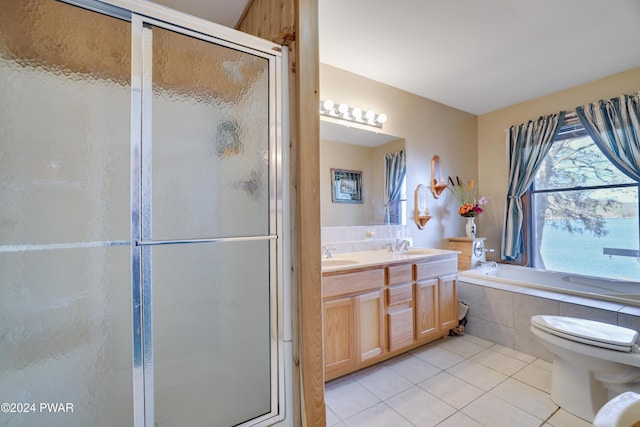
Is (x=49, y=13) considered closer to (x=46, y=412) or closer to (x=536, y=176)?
(x=46, y=412)

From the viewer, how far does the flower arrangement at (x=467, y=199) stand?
122 inches

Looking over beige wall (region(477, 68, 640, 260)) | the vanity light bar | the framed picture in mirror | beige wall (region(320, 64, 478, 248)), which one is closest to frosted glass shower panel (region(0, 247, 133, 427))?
the framed picture in mirror

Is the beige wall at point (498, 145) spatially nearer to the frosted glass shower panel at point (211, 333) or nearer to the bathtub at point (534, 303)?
the bathtub at point (534, 303)

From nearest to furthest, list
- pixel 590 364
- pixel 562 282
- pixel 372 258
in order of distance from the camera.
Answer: pixel 590 364
pixel 372 258
pixel 562 282

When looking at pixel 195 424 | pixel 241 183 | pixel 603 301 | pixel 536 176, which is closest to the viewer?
pixel 195 424


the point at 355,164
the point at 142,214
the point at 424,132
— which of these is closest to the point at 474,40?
the point at 424,132

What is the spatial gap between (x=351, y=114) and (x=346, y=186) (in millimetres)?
689

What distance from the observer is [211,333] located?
1117 millimetres

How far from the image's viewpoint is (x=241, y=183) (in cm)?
118

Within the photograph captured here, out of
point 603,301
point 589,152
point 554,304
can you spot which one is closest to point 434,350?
point 554,304

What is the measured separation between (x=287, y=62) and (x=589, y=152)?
3387 millimetres

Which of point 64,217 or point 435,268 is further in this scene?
point 435,268

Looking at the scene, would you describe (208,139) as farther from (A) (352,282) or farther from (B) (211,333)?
(A) (352,282)

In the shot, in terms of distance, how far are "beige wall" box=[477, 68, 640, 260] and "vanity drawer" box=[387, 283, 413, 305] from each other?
2.04m
